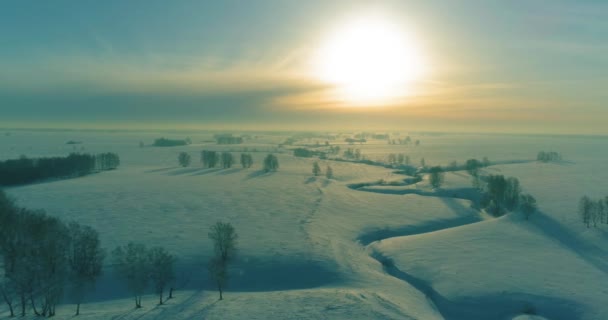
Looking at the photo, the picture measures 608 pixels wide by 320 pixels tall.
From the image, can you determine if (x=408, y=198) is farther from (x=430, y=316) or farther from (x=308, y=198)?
(x=430, y=316)

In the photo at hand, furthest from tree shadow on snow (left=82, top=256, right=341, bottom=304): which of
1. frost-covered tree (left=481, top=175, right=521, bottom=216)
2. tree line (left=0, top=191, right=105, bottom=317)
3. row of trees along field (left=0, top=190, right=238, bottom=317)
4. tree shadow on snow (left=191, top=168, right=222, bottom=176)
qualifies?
tree shadow on snow (left=191, top=168, right=222, bottom=176)

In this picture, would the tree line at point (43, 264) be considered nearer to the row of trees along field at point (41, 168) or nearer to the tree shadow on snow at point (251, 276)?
the tree shadow on snow at point (251, 276)

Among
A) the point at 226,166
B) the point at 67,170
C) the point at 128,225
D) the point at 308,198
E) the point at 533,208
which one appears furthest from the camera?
the point at 226,166

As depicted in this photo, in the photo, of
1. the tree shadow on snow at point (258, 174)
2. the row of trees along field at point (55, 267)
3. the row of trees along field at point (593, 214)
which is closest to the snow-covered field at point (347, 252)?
the row of trees along field at point (55, 267)

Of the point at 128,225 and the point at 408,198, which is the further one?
the point at 408,198

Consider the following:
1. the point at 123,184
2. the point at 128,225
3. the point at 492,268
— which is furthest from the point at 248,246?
the point at 123,184

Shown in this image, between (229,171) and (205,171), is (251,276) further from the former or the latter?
(205,171)

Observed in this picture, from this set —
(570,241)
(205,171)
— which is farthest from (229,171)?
(570,241)
